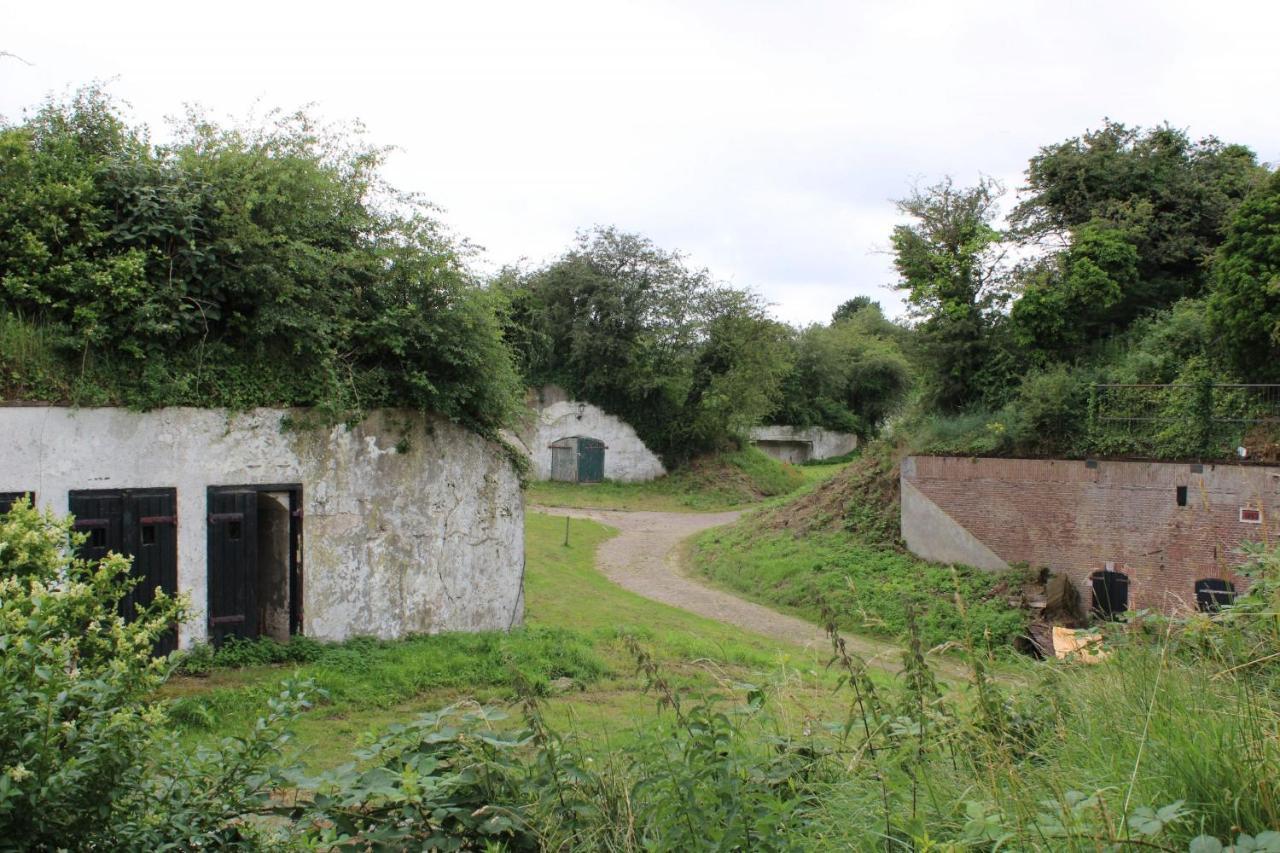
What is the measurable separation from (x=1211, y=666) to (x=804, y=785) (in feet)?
6.14

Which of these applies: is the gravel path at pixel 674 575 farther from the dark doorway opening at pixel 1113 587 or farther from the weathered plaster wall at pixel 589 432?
the weathered plaster wall at pixel 589 432

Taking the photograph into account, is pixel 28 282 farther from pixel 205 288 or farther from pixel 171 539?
pixel 171 539

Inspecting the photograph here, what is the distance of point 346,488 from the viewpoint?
34.6 ft

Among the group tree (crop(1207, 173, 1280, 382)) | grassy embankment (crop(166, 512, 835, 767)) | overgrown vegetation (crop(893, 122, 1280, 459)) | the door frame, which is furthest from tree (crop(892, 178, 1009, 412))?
the door frame

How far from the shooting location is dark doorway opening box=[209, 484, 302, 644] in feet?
32.0

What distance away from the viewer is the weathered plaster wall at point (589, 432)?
34.2 m

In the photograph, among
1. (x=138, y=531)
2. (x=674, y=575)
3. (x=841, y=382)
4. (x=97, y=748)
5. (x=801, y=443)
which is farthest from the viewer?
(x=841, y=382)

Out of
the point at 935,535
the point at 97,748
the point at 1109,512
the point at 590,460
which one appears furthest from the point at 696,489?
the point at 97,748

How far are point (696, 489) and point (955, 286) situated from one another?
14745mm

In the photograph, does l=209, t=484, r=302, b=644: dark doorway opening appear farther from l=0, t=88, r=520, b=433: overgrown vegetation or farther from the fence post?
the fence post

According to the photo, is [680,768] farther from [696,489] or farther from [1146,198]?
[696,489]

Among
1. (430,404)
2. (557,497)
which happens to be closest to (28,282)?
(430,404)

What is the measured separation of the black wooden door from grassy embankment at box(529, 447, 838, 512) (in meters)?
19.6

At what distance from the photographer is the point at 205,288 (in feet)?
32.3
